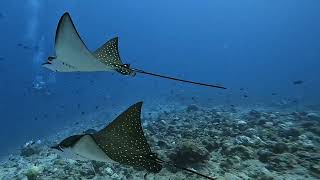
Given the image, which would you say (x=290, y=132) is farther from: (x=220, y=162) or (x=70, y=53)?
(x=70, y=53)

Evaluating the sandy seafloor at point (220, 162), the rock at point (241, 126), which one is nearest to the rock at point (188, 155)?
the sandy seafloor at point (220, 162)

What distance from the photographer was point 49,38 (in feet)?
326

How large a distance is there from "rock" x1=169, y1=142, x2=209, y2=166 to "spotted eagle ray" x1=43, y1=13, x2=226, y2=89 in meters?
2.52

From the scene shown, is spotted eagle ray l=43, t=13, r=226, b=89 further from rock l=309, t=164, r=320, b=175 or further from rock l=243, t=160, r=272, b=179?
rock l=309, t=164, r=320, b=175

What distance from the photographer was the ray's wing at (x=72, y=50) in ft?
12.2

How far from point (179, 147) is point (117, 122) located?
121 inches

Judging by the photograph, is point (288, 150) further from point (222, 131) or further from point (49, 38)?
point (49, 38)

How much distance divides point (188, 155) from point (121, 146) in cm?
310

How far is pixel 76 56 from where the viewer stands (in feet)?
13.5

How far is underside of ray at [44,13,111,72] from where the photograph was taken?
147 inches

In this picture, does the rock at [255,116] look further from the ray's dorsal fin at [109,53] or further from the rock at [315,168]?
the ray's dorsal fin at [109,53]

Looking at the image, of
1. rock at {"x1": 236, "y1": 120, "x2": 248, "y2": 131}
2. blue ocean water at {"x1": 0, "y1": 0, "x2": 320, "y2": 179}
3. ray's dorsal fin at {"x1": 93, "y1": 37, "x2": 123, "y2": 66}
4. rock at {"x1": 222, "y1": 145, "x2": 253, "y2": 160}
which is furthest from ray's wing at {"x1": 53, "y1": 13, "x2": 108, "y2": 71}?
blue ocean water at {"x1": 0, "y1": 0, "x2": 320, "y2": 179}

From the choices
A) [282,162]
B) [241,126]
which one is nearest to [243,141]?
[282,162]

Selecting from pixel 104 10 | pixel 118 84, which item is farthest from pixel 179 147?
pixel 104 10
